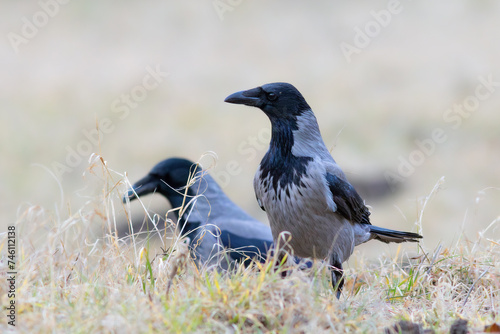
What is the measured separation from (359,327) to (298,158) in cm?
121

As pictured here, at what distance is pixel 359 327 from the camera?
2.69 m

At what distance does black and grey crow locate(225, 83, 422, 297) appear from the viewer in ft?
11.7

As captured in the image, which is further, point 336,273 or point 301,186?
point 336,273

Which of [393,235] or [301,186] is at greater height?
[301,186]

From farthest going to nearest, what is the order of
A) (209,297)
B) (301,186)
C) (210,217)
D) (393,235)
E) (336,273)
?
(210,217)
(393,235)
(336,273)
(301,186)
(209,297)

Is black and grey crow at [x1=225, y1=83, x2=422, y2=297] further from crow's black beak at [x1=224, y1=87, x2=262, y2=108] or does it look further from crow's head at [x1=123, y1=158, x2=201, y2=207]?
crow's head at [x1=123, y1=158, x2=201, y2=207]

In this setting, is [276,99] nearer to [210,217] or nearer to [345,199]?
[345,199]

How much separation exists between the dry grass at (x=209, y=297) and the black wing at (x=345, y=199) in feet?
1.35

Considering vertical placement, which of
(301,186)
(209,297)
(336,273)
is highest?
(301,186)

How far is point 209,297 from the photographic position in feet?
8.80

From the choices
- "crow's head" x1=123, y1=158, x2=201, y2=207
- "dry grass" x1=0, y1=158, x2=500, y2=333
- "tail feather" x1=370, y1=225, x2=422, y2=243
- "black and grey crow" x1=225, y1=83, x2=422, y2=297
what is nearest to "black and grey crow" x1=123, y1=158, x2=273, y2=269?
"crow's head" x1=123, y1=158, x2=201, y2=207

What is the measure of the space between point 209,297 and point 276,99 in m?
1.41

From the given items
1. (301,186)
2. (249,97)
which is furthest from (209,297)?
(249,97)

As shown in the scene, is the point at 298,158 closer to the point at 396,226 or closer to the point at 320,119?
the point at 396,226
